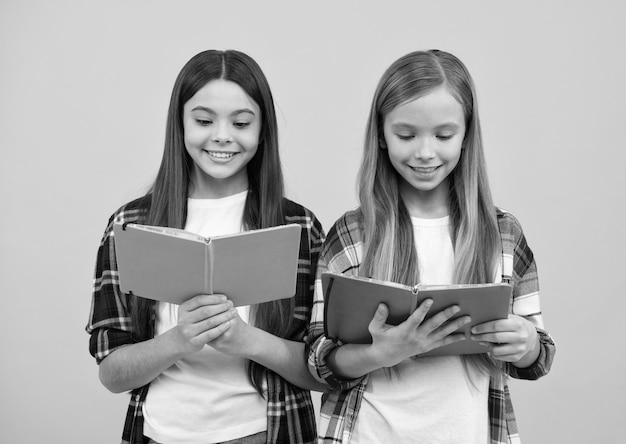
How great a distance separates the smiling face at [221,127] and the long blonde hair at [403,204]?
0.34 m

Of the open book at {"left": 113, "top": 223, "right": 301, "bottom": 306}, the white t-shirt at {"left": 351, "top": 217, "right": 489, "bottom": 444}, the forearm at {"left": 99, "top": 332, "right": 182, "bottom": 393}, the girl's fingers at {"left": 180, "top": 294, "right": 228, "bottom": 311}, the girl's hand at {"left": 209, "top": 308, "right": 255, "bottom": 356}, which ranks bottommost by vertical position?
the white t-shirt at {"left": 351, "top": 217, "right": 489, "bottom": 444}

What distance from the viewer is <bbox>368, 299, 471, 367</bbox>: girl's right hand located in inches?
80.6

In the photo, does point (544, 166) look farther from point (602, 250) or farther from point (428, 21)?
point (428, 21)

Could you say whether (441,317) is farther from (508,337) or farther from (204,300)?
(204,300)

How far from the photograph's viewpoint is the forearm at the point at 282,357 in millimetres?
2365

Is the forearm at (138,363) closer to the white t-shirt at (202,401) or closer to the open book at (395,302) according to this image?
the white t-shirt at (202,401)

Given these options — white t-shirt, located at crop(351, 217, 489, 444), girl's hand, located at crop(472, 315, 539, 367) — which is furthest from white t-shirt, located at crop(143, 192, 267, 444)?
girl's hand, located at crop(472, 315, 539, 367)

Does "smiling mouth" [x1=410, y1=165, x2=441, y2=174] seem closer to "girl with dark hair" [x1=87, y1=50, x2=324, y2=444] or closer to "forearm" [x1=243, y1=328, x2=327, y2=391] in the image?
"girl with dark hair" [x1=87, y1=50, x2=324, y2=444]

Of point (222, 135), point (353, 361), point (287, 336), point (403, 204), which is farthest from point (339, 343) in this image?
point (222, 135)

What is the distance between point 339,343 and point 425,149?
57cm

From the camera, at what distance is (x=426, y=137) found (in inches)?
90.9

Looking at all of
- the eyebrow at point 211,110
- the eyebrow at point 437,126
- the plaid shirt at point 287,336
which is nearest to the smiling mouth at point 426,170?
the eyebrow at point 437,126

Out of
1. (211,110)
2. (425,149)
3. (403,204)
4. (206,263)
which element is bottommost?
(206,263)

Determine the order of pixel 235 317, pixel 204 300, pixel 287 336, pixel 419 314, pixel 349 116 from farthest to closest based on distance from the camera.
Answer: pixel 349 116
pixel 287 336
pixel 235 317
pixel 204 300
pixel 419 314
